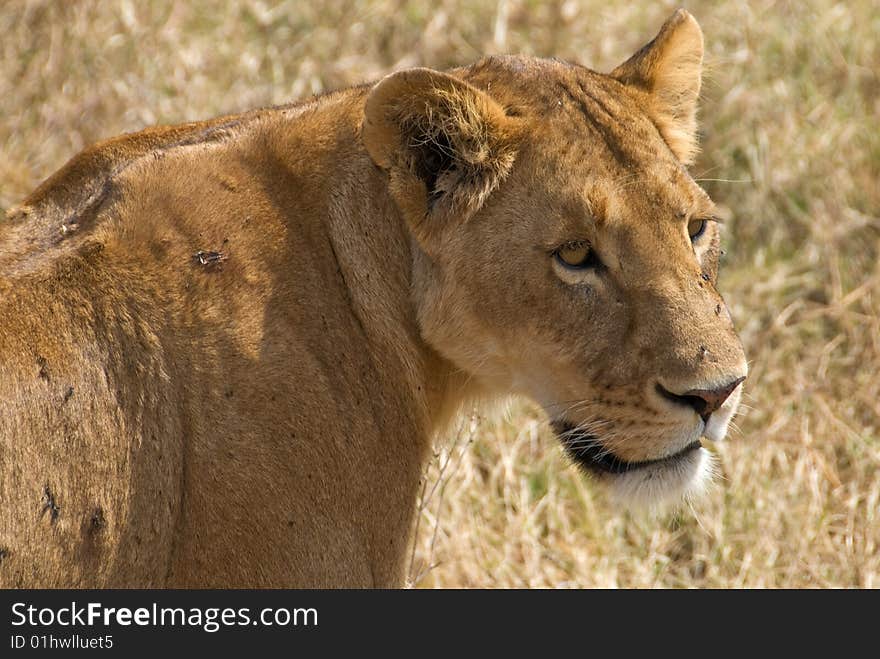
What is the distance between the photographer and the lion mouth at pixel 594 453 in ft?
9.91

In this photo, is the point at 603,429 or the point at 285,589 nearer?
the point at 285,589

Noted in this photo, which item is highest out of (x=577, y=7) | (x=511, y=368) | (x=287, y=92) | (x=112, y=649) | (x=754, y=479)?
(x=577, y=7)

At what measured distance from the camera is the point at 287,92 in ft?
21.1

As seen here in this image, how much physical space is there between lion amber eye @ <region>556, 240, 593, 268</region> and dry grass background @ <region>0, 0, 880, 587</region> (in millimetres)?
1303

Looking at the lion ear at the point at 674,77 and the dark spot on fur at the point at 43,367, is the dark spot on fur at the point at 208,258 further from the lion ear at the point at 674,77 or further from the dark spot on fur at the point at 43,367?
the lion ear at the point at 674,77

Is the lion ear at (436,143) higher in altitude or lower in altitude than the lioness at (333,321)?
higher

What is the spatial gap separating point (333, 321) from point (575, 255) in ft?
1.90

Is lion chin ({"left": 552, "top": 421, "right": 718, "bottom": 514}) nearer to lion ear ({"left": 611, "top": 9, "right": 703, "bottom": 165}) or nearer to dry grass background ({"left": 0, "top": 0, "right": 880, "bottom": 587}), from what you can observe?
lion ear ({"left": 611, "top": 9, "right": 703, "bottom": 165})

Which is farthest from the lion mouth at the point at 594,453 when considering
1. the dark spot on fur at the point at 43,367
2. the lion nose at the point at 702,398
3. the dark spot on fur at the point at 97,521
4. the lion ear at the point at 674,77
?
the dark spot on fur at the point at 43,367

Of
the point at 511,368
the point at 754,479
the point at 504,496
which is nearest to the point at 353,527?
the point at 511,368

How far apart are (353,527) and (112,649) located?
586mm

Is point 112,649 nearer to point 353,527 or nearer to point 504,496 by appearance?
point 353,527

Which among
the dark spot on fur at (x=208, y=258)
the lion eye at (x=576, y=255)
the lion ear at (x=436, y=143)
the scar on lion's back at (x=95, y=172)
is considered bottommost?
the lion eye at (x=576, y=255)

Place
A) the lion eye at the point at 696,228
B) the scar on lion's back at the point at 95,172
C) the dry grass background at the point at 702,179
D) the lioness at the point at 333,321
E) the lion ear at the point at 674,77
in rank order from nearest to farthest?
1. the lioness at the point at 333,321
2. the scar on lion's back at the point at 95,172
3. the lion eye at the point at 696,228
4. the lion ear at the point at 674,77
5. the dry grass background at the point at 702,179
